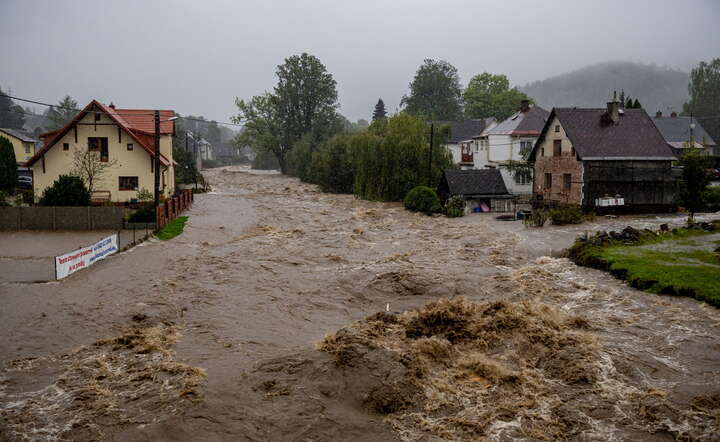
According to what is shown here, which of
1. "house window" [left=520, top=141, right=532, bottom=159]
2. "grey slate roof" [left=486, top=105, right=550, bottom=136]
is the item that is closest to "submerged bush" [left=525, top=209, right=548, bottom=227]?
"house window" [left=520, top=141, right=532, bottom=159]

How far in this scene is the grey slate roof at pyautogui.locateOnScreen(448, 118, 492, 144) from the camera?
72.7 m

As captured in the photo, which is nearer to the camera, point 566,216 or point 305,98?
point 566,216

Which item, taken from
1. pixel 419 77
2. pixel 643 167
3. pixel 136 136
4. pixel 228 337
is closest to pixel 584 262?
pixel 228 337

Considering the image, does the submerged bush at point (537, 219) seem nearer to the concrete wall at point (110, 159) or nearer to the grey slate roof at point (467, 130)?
the concrete wall at point (110, 159)

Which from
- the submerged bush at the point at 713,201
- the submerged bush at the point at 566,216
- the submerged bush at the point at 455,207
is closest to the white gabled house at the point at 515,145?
the submerged bush at the point at 455,207

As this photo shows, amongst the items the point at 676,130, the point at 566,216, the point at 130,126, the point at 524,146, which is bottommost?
the point at 566,216

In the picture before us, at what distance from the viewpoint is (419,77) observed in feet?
351

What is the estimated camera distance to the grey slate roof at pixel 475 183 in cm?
4256

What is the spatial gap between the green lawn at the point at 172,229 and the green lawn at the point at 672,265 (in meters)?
21.4

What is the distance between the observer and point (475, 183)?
43.1 metres

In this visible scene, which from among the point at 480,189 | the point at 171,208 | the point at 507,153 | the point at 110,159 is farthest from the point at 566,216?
the point at 110,159

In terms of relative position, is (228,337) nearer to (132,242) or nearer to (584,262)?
(132,242)

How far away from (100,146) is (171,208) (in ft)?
28.9

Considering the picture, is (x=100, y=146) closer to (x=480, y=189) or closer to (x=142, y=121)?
(x=142, y=121)
